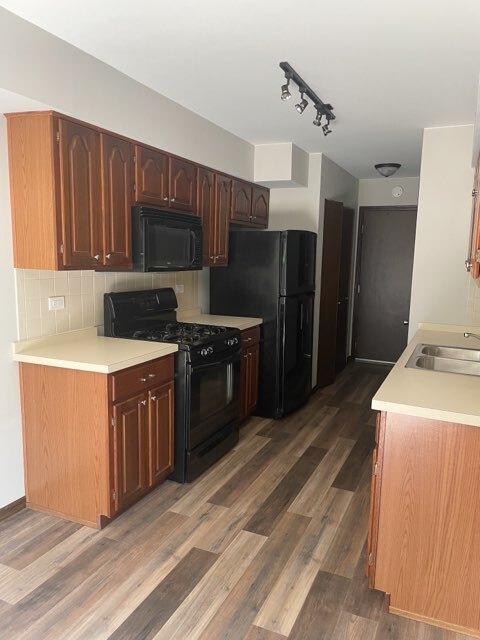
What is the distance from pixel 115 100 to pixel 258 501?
246cm

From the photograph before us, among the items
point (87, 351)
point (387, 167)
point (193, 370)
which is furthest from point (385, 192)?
point (87, 351)

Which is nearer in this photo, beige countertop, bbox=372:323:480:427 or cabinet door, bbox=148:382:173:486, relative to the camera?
beige countertop, bbox=372:323:480:427

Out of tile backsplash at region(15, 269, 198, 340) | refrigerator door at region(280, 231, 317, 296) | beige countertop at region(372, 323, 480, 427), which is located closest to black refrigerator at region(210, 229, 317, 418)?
refrigerator door at region(280, 231, 317, 296)

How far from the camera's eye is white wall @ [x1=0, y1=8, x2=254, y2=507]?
2.05 m

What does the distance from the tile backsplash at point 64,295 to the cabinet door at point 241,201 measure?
3.55 ft

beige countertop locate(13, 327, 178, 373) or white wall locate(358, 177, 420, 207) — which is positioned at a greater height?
white wall locate(358, 177, 420, 207)

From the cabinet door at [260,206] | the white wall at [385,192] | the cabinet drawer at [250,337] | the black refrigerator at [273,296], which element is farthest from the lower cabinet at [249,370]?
the white wall at [385,192]

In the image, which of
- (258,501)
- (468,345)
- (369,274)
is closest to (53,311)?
(258,501)

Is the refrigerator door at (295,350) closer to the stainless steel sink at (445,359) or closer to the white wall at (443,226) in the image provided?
the white wall at (443,226)

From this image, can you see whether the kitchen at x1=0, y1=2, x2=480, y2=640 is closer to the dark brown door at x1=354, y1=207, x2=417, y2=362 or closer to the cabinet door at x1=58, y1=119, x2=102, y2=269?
the cabinet door at x1=58, y1=119, x2=102, y2=269

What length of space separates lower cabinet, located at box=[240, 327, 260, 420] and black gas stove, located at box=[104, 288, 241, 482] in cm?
34

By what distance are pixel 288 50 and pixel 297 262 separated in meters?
2.04

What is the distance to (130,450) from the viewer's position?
2.61 meters

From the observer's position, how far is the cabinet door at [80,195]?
2.38 m
